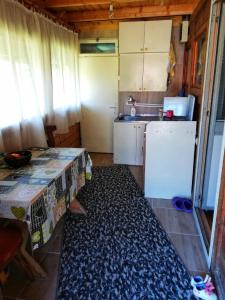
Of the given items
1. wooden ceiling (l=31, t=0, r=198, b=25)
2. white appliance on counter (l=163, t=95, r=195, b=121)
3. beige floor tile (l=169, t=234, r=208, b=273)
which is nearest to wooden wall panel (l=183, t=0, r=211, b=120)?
white appliance on counter (l=163, t=95, r=195, b=121)

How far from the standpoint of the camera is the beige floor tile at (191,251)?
178cm

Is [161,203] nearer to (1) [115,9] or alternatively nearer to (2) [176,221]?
(2) [176,221]

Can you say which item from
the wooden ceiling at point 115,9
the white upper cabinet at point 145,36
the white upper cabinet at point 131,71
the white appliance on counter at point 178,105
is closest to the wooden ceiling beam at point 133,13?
the wooden ceiling at point 115,9

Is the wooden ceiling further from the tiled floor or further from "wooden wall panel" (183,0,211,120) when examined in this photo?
the tiled floor

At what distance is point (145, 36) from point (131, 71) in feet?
1.83

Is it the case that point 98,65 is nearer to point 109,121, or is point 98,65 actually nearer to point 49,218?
point 109,121

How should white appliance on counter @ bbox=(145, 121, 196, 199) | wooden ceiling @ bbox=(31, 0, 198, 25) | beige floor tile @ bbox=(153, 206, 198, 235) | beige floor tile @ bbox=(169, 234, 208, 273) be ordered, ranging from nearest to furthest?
beige floor tile @ bbox=(169, 234, 208, 273) → beige floor tile @ bbox=(153, 206, 198, 235) → white appliance on counter @ bbox=(145, 121, 196, 199) → wooden ceiling @ bbox=(31, 0, 198, 25)

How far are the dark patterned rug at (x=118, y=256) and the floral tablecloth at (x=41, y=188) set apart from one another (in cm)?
41

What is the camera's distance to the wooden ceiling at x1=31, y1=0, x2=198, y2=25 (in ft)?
10.1

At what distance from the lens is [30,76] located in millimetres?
2551

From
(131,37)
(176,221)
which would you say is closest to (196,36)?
(131,37)

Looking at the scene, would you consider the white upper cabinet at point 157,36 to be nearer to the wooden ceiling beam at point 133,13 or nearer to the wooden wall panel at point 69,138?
the wooden ceiling beam at point 133,13

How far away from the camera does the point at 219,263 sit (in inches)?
61.0

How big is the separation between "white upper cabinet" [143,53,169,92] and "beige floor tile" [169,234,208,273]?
8.08 feet
